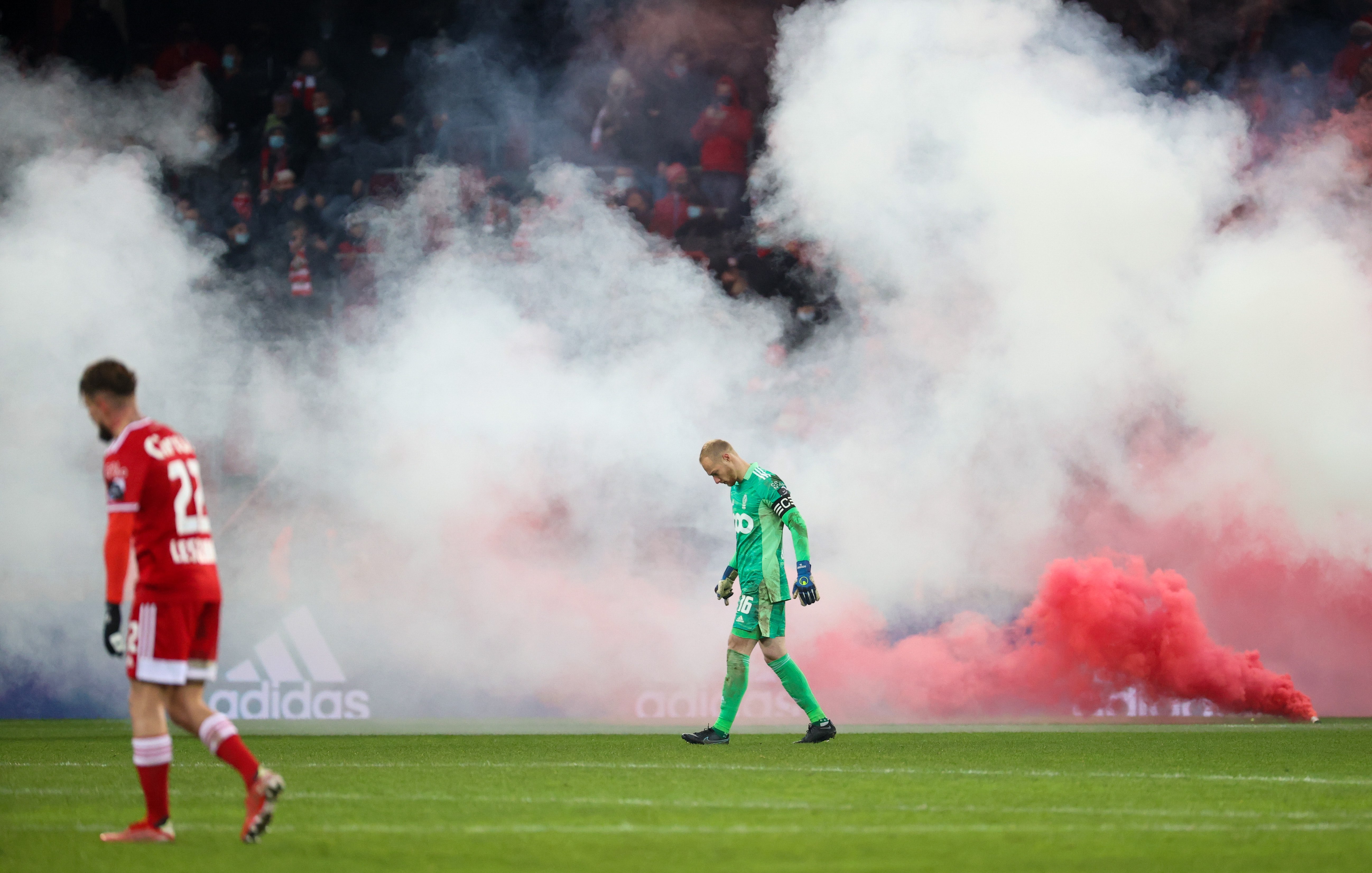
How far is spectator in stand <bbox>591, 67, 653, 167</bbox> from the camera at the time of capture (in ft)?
55.4

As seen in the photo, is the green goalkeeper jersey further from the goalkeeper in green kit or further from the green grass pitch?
the green grass pitch

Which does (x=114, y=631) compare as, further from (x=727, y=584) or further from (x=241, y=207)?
(x=241, y=207)

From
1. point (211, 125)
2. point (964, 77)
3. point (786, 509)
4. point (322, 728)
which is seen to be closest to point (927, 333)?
point (964, 77)

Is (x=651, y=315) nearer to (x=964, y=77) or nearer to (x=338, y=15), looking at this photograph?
(x=964, y=77)

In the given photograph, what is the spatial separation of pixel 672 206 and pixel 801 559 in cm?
754

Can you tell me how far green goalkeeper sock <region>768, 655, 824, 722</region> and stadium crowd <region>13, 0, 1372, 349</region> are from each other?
20.2 ft

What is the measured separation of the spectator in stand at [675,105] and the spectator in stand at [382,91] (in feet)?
9.30

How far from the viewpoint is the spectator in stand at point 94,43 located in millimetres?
15539

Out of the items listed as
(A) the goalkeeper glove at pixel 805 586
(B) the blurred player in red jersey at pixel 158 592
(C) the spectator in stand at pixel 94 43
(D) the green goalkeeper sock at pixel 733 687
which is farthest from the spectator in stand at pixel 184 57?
(B) the blurred player in red jersey at pixel 158 592

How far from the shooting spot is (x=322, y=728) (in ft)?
38.9

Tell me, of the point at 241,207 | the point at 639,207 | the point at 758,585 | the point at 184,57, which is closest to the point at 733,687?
the point at 758,585

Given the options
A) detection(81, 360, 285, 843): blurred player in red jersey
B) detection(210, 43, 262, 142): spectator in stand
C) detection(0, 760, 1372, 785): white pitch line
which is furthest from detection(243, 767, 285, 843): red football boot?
detection(210, 43, 262, 142): spectator in stand

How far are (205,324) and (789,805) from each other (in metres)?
10.5

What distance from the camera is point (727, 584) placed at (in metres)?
10.3
